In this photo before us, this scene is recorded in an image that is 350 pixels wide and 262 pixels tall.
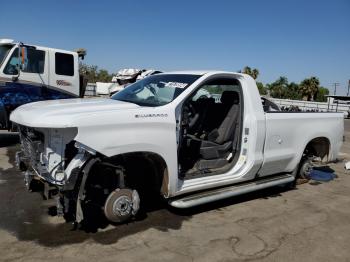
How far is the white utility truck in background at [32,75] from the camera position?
891cm

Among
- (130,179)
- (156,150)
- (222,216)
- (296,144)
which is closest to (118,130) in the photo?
(156,150)

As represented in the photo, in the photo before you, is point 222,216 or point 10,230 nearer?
point 10,230

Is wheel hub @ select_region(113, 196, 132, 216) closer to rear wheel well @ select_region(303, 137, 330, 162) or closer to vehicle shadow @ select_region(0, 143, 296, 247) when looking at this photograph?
vehicle shadow @ select_region(0, 143, 296, 247)

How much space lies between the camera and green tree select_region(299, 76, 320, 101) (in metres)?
74.6

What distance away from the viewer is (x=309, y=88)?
74.6m

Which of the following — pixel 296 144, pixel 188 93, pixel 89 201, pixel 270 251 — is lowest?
pixel 270 251

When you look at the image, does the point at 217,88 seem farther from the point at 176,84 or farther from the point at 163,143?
the point at 163,143

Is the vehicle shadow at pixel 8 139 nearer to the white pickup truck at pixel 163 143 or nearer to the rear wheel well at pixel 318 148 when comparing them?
the white pickup truck at pixel 163 143

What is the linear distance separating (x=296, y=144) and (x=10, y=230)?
4.34 m

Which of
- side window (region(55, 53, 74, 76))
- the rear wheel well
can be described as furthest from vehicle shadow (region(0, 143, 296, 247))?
side window (region(55, 53, 74, 76))

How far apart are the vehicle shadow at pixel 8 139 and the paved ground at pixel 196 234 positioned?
13.8 ft

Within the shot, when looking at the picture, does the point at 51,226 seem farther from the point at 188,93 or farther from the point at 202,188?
the point at 188,93

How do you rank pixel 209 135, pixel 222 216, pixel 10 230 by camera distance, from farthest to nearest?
pixel 209 135 → pixel 222 216 → pixel 10 230

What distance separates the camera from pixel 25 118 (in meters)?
3.97
